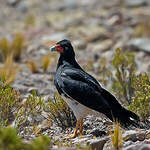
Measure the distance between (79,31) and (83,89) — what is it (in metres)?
10.7

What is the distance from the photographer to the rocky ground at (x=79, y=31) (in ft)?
33.9

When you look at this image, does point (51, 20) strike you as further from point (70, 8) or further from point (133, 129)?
point (133, 129)

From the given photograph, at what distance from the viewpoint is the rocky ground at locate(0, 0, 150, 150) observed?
10.3 m

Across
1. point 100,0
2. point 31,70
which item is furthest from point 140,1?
point 31,70

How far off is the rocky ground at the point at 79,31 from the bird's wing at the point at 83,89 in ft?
1.48

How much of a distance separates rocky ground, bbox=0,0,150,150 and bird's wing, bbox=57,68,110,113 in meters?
0.45

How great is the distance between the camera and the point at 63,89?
20.7 feet

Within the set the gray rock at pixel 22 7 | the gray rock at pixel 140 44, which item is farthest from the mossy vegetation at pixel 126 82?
the gray rock at pixel 22 7

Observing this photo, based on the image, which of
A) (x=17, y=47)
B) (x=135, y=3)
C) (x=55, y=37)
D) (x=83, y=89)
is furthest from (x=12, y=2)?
(x=83, y=89)

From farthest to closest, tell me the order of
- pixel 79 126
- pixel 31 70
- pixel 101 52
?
pixel 101 52 → pixel 31 70 → pixel 79 126

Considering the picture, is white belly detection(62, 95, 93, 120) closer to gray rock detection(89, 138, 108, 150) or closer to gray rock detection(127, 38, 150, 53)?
gray rock detection(89, 138, 108, 150)

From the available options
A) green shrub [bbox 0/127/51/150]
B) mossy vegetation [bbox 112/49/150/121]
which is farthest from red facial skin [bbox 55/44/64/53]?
green shrub [bbox 0/127/51/150]

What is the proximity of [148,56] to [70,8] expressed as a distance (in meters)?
8.30

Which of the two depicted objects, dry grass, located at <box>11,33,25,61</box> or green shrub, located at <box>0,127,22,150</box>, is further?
dry grass, located at <box>11,33,25,61</box>
